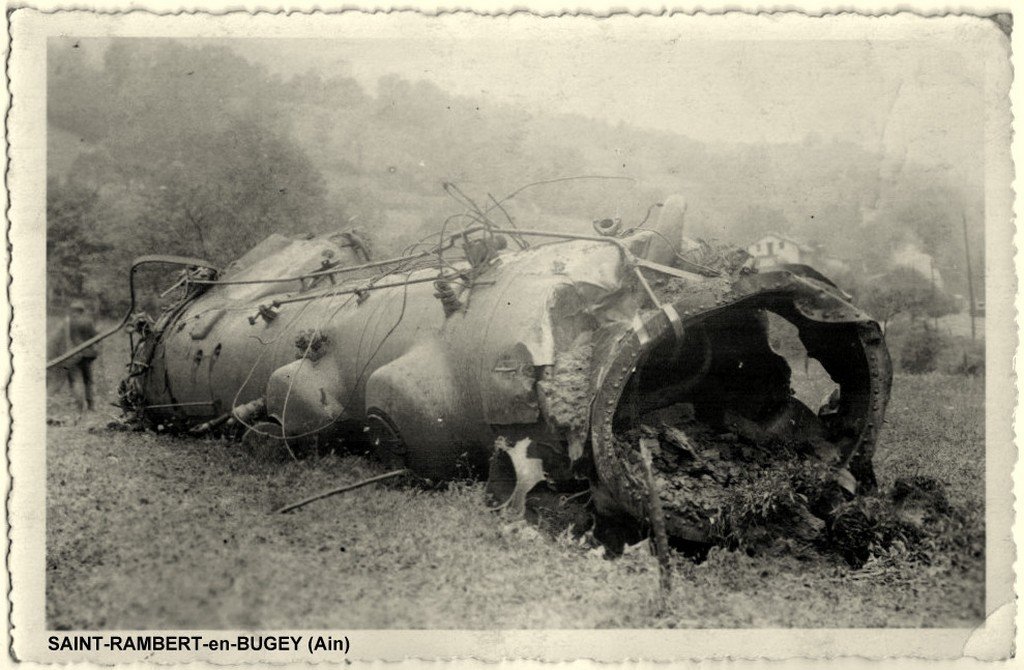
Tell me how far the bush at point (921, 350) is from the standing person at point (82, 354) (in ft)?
29.6

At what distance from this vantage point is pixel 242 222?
527 inches

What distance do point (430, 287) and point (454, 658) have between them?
2.39 m

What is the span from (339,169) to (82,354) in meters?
6.40

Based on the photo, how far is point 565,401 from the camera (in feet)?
13.9

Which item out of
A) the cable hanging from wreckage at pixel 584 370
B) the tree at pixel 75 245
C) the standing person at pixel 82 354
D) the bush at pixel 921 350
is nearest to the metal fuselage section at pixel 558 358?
the cable hanging from wreckage at pixel 584 370

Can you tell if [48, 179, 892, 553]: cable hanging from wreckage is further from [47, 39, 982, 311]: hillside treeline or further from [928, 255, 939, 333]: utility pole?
[928, 255, 939, 333]: utility pole

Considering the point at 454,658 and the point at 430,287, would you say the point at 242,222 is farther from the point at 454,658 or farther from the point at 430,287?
the point at 454,658

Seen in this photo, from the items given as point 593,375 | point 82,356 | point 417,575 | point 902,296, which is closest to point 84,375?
point 82,356

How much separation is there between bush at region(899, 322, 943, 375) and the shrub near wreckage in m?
4.36

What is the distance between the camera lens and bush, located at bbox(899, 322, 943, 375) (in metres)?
9.11

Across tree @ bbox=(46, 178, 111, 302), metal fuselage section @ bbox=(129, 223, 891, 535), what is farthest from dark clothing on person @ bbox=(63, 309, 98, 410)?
metal fuselage section @ bbox=(129, 223, 891, 535)

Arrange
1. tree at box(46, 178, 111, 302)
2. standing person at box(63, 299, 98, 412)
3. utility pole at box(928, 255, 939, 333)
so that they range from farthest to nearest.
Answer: standing person at box(63, 299, 98, 412)
utility pole at box(928, 255, 939, 333)
tree at box(46, 178, 111, 302)

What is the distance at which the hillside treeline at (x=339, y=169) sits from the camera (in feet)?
21.5

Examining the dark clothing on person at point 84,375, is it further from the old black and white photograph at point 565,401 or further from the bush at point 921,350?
the bush at point 921,350
